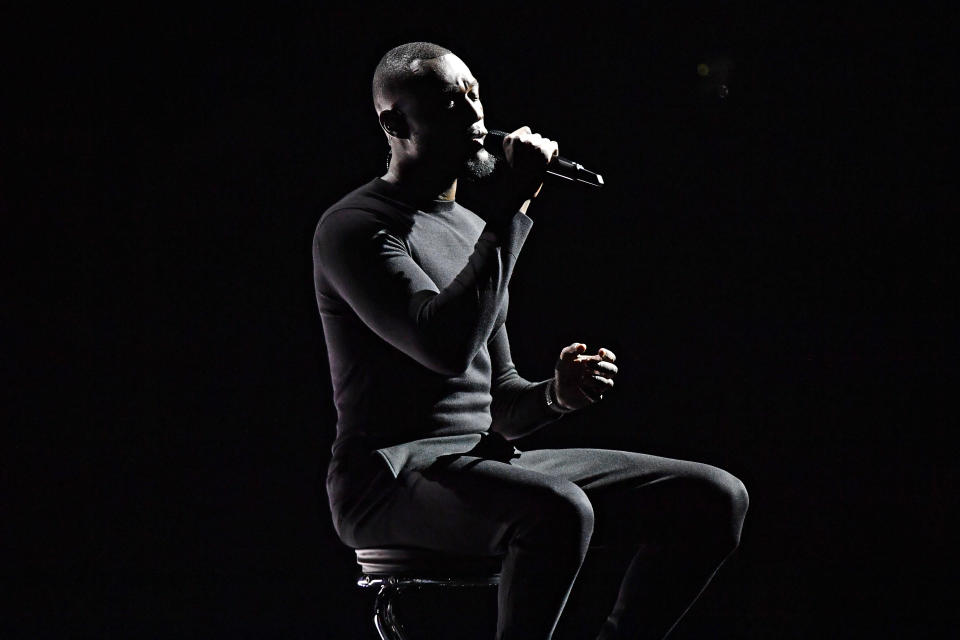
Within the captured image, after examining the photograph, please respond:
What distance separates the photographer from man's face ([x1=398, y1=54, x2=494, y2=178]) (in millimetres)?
1763

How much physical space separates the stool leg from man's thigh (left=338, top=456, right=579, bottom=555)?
8cm

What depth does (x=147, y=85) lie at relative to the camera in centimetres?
283

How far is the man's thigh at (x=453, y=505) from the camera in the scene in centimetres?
153

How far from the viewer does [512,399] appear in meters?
1.90

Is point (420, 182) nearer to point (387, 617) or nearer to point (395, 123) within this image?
point (395, 123)

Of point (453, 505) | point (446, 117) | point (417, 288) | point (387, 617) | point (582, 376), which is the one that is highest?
point (446, 117)

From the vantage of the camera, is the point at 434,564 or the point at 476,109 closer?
the point at 434,564

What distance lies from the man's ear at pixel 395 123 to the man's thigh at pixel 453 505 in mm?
517

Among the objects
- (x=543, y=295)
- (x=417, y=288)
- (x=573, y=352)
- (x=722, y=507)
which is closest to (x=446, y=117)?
(x=417, y=288)

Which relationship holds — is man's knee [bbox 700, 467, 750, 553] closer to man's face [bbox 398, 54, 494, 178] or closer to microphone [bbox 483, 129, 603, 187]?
microphone [bbox 483, 129, 603, 187]

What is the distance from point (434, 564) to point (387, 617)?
14cm

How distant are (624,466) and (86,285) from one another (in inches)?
64.4

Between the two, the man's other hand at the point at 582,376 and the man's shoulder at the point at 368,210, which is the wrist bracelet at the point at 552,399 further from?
the man's shoulder at the point at 368,210

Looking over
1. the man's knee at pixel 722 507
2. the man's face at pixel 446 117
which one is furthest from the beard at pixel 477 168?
the man's knee at pixel 722 507
